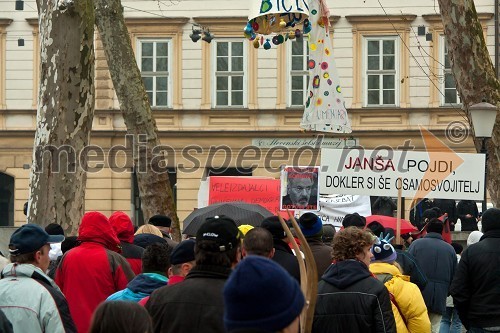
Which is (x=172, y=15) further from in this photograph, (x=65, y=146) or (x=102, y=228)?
(x=102, y=228)

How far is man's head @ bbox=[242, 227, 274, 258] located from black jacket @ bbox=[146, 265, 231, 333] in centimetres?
116

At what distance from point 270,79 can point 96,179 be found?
6.05 metres

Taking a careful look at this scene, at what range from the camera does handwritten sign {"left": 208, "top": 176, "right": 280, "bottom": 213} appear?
59.1 feet

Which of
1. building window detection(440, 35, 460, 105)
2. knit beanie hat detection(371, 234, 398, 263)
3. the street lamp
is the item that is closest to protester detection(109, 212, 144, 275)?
knit beanie hat detection(371, 234, 398, 263)

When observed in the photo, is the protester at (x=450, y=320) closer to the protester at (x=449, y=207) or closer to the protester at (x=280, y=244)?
the protester at (x=280, y=244)

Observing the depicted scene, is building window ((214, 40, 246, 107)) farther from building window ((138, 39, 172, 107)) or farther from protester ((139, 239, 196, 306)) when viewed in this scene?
protester ((139, 239, 196, 306))

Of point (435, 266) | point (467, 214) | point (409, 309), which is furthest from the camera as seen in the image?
point (467, 214)

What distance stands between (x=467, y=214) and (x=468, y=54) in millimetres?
Result: 10220

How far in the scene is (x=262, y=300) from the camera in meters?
3.48

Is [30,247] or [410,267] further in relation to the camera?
[410,267]

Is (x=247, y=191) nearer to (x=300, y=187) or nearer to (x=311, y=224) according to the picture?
(x=300, y=187)

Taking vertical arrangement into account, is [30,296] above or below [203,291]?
below

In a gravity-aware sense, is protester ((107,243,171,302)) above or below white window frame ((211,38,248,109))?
below

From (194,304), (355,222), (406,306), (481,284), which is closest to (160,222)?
(355,222)
